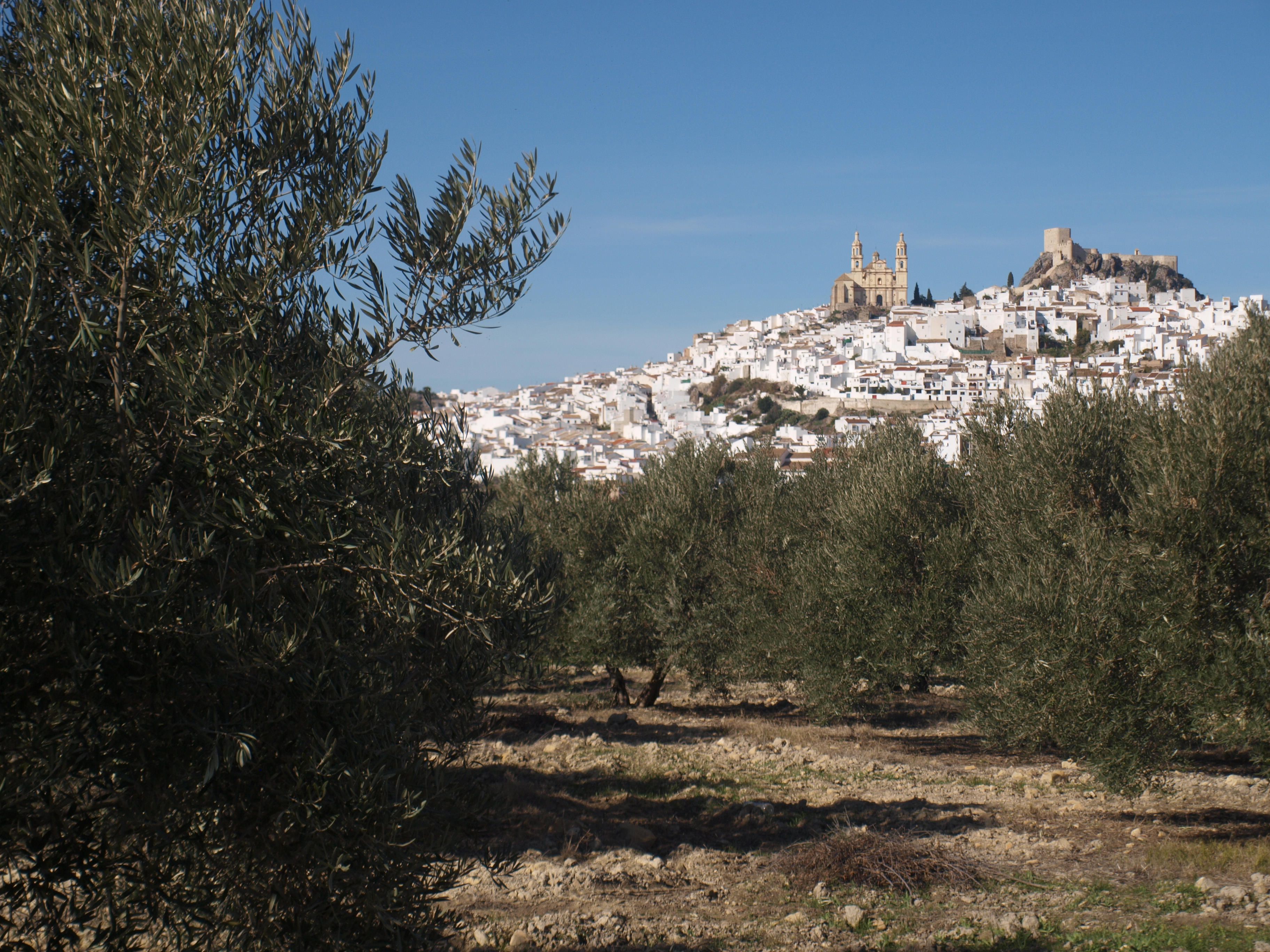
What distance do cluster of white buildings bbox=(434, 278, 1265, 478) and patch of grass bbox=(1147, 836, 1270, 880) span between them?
200ft

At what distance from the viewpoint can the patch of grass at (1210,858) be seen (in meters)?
9.60

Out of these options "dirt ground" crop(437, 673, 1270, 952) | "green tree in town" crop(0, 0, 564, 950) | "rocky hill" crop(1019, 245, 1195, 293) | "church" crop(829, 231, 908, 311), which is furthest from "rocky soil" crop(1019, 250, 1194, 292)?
"green tree in town" crop(0, 0, 564, 950)

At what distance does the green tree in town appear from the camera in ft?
12.4

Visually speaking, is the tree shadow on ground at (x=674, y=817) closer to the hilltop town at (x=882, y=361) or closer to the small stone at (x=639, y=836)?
the small stone at (x=639, y=836)

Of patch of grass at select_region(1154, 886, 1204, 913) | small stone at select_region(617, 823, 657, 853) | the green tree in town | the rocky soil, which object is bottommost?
small stone at select_region(617, 823, 657, 853)

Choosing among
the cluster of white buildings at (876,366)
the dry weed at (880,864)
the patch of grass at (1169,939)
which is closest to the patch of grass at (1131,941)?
the patch of grass at (1169,939)

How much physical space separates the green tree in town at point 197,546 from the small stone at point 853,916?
5816mm

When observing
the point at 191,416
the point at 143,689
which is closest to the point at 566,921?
the point at 143,689

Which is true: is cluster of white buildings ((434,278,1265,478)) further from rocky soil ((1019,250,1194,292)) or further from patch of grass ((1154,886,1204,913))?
patch of grass ((1154,886,1204,913))

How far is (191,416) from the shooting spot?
3.98m

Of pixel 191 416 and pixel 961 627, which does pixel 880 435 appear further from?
pixel 191 416

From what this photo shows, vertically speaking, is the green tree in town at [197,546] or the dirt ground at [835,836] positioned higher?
the green tree in town at [197,546]

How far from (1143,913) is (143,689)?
9.25 metres

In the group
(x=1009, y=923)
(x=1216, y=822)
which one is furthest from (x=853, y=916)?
(x=1216, y=822)
